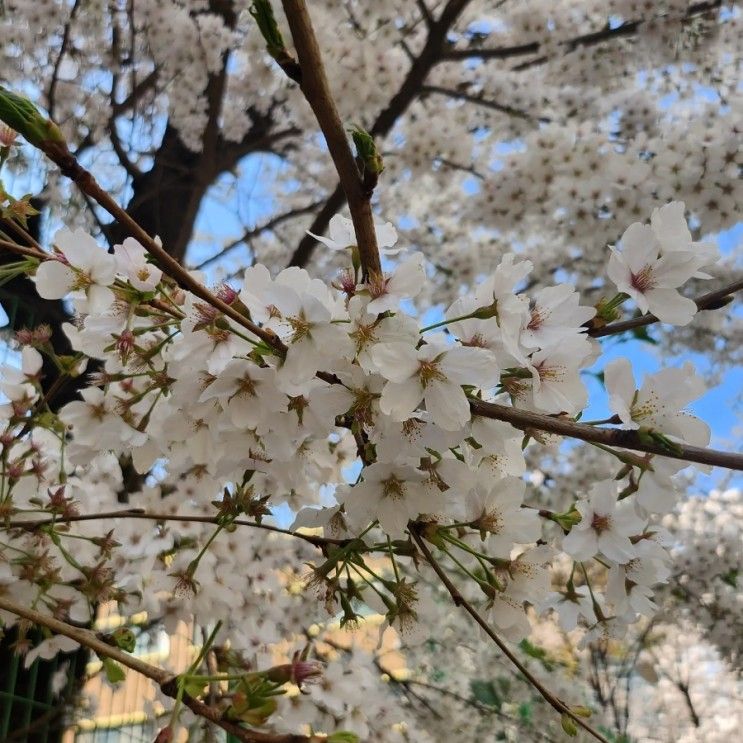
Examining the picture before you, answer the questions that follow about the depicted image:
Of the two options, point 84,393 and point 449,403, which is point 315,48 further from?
point 84,393

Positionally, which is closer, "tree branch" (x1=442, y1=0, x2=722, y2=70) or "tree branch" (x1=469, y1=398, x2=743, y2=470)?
"tree branch" (x1=469, y1=398, x2=743, y2=470)

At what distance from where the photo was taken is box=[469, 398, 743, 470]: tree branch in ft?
1.55

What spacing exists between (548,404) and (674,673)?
6080mm

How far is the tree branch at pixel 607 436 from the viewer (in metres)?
0.47

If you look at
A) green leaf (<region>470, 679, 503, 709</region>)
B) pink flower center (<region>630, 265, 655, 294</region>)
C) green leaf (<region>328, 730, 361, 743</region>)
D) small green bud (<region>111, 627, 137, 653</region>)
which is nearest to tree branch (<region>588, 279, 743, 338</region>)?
pink flower center (<region>630, 265, 655, 294</region>)

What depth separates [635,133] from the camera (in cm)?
300

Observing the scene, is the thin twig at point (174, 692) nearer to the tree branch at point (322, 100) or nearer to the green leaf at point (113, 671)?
the green leaf at point (113, 671)

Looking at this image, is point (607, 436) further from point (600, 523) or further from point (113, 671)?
point (113, 671)

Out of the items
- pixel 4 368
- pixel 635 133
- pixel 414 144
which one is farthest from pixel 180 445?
pixel 635 133

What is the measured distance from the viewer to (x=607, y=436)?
0.51m

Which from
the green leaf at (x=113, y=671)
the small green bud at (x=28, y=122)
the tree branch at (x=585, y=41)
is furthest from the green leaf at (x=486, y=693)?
the small green bud at (x=28, y=122)

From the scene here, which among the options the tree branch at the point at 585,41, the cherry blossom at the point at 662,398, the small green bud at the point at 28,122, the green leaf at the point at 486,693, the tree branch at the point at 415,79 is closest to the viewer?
the small green bud at the point at 28,122

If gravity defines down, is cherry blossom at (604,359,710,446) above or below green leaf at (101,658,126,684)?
above

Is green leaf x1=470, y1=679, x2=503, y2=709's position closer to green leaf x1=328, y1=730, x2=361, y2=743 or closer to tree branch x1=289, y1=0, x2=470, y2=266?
tree branch x1=289, y1=0, x2=470, y2=266
